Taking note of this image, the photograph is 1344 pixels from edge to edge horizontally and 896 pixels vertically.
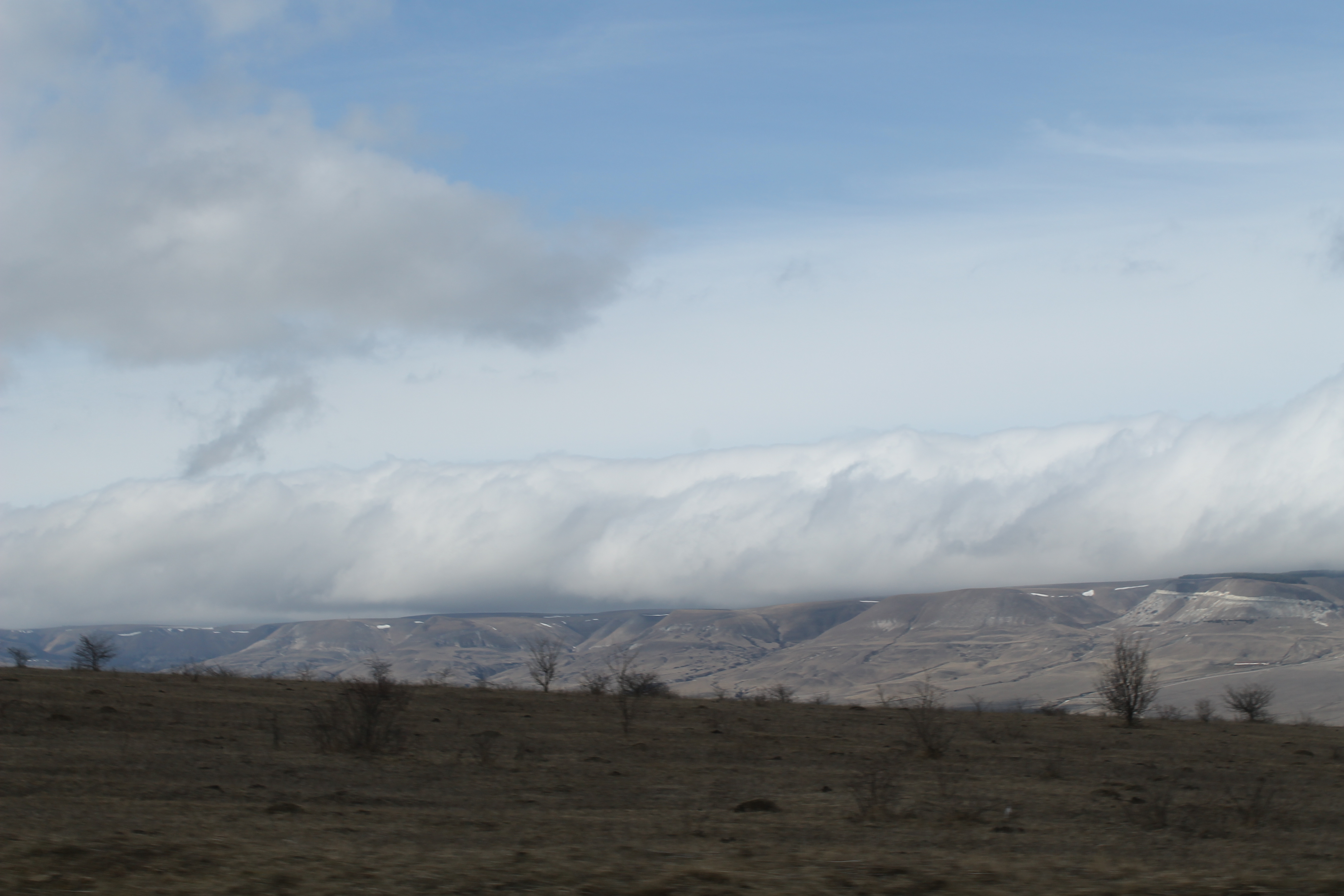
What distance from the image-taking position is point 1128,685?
42.3m

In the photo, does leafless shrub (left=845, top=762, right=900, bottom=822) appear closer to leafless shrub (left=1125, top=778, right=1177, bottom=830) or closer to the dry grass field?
the dry grass field

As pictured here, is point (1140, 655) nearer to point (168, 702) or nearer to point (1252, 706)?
point (1252, 706)

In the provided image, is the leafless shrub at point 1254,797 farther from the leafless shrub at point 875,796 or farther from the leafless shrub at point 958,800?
the leafless shrub at point 875,796

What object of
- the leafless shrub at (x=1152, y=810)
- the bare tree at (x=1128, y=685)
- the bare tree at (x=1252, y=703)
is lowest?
the bare tree at (x=1252, y=703)

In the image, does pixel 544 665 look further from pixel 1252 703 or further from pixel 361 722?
pixel 1252 703

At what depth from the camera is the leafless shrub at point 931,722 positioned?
1032 inches

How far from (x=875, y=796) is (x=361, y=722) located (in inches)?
476

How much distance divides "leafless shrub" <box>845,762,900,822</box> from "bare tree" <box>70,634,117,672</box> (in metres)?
40.2

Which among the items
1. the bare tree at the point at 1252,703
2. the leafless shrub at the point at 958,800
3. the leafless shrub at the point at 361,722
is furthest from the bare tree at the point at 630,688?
the bare tree at the point at 1252,703

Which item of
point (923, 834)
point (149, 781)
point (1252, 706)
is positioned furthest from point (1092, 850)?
point (1252, 706)

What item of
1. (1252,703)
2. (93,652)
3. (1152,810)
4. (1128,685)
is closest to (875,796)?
(1152,810)

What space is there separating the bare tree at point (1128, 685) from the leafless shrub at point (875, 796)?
2337cm

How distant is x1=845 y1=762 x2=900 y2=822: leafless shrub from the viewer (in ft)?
53.3

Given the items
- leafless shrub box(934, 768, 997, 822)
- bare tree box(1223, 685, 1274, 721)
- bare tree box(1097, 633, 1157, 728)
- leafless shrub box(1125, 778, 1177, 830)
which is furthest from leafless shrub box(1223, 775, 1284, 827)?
bare tree box(1223, 685, 1274, 721)
